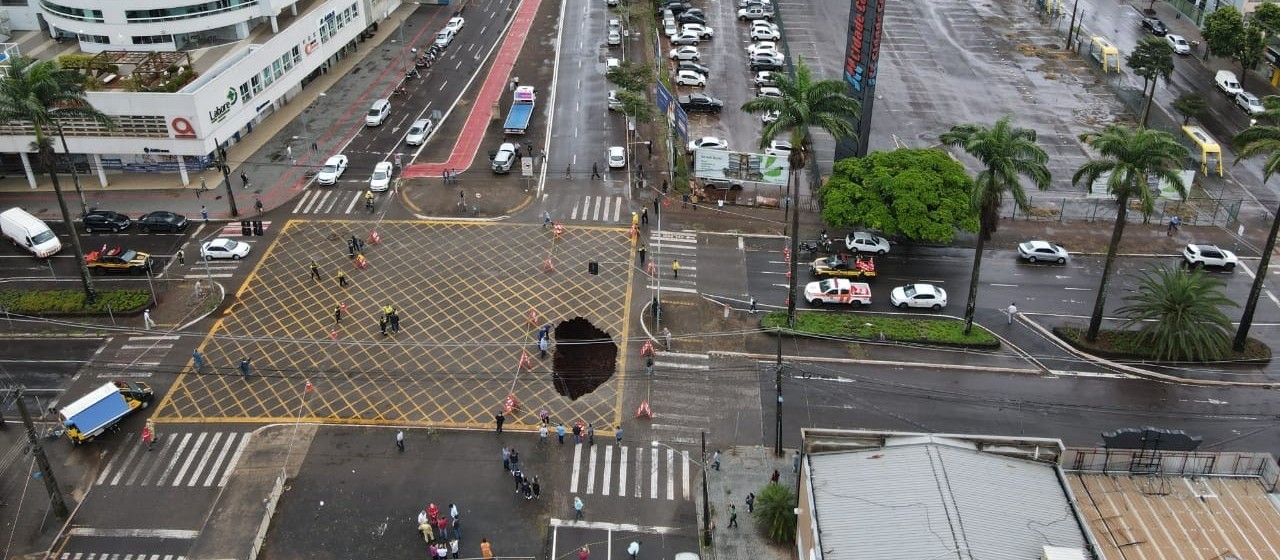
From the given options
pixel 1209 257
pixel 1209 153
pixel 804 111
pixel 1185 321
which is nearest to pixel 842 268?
pixel 804 111

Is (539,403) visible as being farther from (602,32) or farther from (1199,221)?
(602,32)

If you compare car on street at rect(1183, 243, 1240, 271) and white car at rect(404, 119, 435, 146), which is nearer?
car on street at rect(1183, 243, 1240, 271)

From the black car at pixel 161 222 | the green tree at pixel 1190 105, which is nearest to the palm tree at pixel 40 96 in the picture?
the black car at pixel 161 222

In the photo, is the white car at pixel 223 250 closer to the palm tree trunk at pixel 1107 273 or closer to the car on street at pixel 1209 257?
the palm tree trunk at pixel 1107 273

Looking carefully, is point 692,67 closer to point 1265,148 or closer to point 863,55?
point 863,55

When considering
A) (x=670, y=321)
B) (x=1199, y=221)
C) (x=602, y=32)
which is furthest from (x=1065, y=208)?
(x=602, y=32)

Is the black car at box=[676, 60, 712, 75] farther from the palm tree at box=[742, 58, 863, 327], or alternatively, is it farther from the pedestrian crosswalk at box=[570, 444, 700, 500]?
the pedestrian crosswalk at box=[570, 444, 700, 500]

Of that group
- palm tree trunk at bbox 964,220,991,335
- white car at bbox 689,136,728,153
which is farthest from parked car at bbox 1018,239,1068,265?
white car at bbox 689,136,728,153
